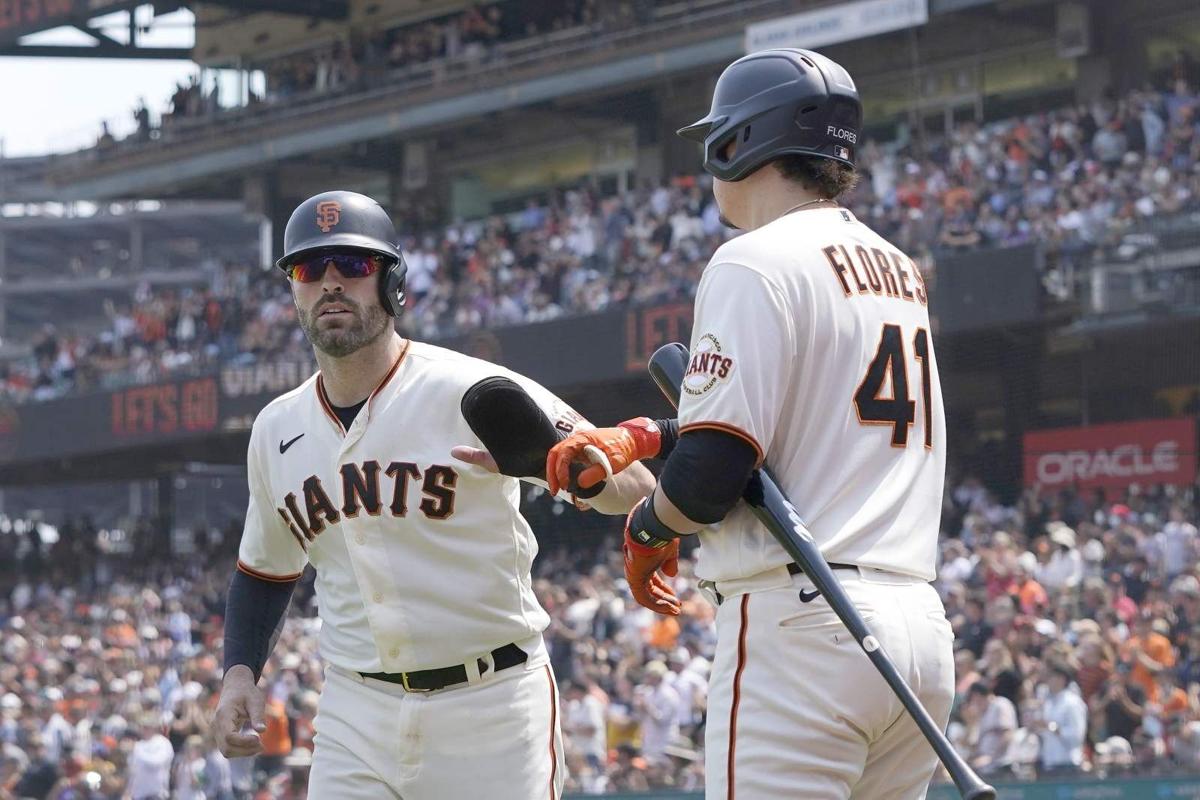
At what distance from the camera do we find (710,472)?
10.9 feet

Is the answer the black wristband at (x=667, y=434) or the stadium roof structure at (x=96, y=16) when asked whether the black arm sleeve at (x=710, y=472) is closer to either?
the black wristband at (x=667, y=434)

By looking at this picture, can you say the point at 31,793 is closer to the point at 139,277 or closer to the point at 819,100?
the point at 819,100

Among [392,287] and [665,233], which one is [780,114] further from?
[665,233]

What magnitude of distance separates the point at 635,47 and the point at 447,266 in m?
3.93

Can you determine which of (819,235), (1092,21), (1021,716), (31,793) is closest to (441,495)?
(819,235)

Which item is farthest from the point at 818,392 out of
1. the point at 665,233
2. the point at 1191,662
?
the point at 665,233

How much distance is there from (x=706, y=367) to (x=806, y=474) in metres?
0.27

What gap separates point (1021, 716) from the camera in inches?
445

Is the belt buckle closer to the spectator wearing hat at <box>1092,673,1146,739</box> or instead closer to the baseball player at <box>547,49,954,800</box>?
the baseball player at <box>547,49,954,800</box>

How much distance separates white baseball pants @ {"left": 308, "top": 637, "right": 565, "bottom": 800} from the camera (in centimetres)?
436

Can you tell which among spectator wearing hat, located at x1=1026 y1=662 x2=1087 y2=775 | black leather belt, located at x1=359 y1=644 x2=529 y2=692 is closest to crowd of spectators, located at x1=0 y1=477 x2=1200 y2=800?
spectator wearing hat, located at x1=1026 y1=662 x2=1087 y2=775

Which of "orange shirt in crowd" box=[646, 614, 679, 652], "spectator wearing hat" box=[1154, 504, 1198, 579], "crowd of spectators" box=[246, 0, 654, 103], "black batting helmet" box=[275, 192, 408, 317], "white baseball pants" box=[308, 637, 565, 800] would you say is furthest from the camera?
"crowd of spectators" box=[246, 0, 654, 103]

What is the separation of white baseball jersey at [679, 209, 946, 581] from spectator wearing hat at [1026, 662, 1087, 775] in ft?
25.7

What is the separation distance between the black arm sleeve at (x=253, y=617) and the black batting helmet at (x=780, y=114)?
1.79m
